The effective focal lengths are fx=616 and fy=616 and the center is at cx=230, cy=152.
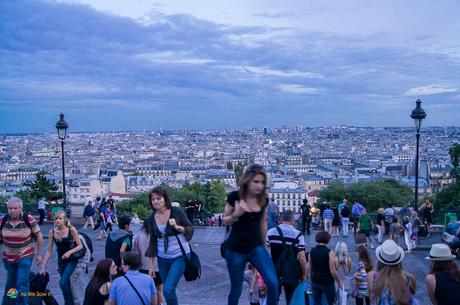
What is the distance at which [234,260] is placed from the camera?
18.9 feet

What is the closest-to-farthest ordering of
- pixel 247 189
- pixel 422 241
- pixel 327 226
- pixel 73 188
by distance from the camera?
1. pixel 247 189
2. pixel 422 241
3. pixel 327 226
4. pixel 73 188

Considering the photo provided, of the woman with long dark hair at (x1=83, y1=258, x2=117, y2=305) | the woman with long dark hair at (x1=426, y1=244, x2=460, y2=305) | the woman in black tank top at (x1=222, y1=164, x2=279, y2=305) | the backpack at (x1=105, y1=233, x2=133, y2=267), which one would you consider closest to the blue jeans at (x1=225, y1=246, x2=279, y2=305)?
the woman in black tank top at (x1=222, y1=164, x2=279, y2=305)

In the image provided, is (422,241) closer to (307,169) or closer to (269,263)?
(269,263)

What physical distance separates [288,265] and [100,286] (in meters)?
2.08

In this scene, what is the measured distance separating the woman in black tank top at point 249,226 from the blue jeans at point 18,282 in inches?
110

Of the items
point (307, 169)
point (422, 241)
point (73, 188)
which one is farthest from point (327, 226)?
point (307, 169)

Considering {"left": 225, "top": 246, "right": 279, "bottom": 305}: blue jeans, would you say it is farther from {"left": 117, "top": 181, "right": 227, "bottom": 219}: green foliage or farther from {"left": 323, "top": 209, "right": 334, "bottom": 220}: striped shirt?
{"left": 117, "top": 181, "right": 227, "bottom": 219}: green foliage

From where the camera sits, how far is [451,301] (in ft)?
16.7

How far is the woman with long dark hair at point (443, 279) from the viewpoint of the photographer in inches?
200

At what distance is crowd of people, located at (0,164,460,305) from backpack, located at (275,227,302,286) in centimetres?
1

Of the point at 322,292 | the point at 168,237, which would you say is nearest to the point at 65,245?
the point at 168,237

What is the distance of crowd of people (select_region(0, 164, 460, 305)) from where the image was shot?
525 centimetres

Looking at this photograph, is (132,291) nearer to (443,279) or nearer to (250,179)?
(250,179)

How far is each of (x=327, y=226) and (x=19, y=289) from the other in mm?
10915
